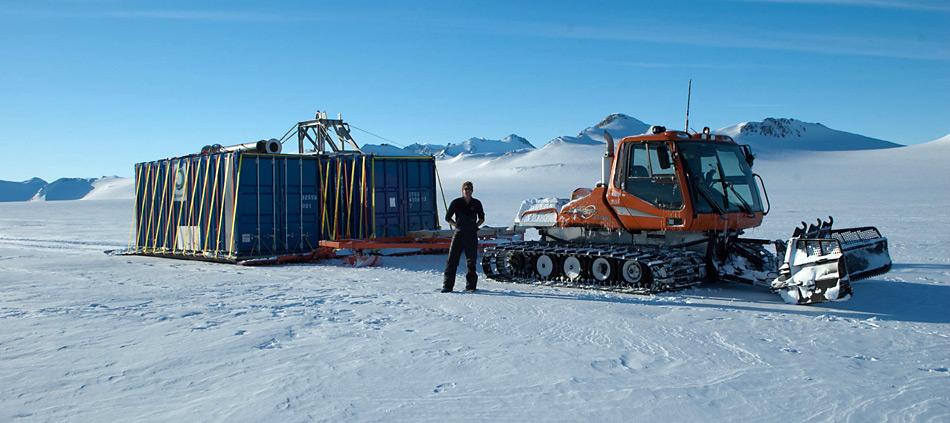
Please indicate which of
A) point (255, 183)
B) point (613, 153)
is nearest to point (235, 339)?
point (613, 153)

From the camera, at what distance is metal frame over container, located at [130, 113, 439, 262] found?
1639 centimetres

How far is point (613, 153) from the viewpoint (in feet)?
37.6

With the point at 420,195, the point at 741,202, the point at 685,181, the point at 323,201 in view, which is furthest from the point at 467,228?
the point at 420,195

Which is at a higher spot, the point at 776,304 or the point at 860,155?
the point at 860,155

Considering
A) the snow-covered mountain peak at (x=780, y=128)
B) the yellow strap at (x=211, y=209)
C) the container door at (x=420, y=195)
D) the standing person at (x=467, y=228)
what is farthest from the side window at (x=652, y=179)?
the snow-covered mountain peak at (x=780, y=128)

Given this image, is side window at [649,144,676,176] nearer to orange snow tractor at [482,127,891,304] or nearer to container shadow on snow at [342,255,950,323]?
orange snow tractor at [482,127,891,304]

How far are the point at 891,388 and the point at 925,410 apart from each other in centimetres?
53

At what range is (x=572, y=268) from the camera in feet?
37.8

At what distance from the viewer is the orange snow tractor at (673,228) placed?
10445 mm

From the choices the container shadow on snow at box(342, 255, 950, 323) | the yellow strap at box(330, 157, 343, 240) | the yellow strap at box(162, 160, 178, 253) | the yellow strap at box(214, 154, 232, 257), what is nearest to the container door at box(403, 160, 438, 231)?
the yellow strap at box(330, 157, 343, 240)

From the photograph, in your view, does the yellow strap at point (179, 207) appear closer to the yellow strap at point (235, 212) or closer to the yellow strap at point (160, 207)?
the yellow strap at point (160, 207)

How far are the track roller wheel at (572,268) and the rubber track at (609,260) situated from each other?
45mm

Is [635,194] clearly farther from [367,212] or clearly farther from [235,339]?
[367,212]

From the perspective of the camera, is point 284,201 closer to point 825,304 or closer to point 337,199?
point 337,199
